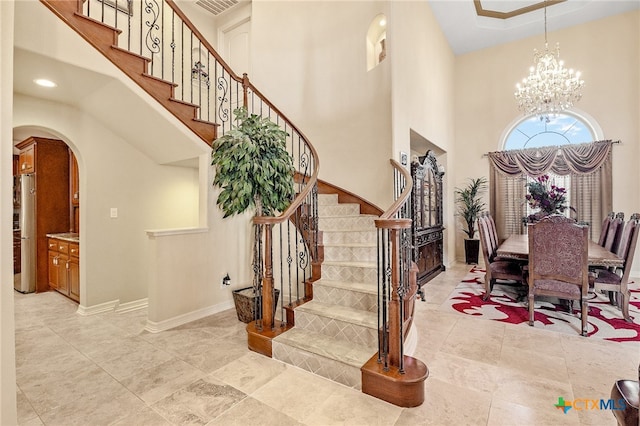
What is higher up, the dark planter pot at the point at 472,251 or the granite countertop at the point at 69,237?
the granite countertop at the point at 69,237

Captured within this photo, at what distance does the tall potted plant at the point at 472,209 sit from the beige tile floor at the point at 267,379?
12.0ft

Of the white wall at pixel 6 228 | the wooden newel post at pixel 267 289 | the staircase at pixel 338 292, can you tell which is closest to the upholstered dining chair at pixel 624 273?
the staircase at pixel 338 292

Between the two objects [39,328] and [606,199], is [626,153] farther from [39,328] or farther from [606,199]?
[39,328]

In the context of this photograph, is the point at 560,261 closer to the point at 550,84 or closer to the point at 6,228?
the point at 550,84

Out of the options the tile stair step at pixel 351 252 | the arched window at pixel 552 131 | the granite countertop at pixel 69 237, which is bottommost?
the tile stair step at pixel 351 252

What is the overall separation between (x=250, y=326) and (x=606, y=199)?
260 inches

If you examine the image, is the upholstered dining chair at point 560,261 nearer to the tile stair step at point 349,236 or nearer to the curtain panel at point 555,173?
the tile stair step at point 349,236

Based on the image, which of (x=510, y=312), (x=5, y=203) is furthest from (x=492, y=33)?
(x=5, y=203)

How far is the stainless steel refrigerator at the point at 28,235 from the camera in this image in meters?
4.66

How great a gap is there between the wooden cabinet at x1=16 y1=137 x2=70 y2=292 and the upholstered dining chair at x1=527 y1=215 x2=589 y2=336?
21.7 feet

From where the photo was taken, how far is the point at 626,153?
543 centimetres

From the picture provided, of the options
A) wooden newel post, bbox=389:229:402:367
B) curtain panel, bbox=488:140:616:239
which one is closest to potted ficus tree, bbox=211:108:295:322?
wooden newel post, bbox=389:229:402:367

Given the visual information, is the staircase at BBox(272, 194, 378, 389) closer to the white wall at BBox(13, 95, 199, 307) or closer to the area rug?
the area rug

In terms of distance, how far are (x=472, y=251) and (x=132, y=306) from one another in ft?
20.9
